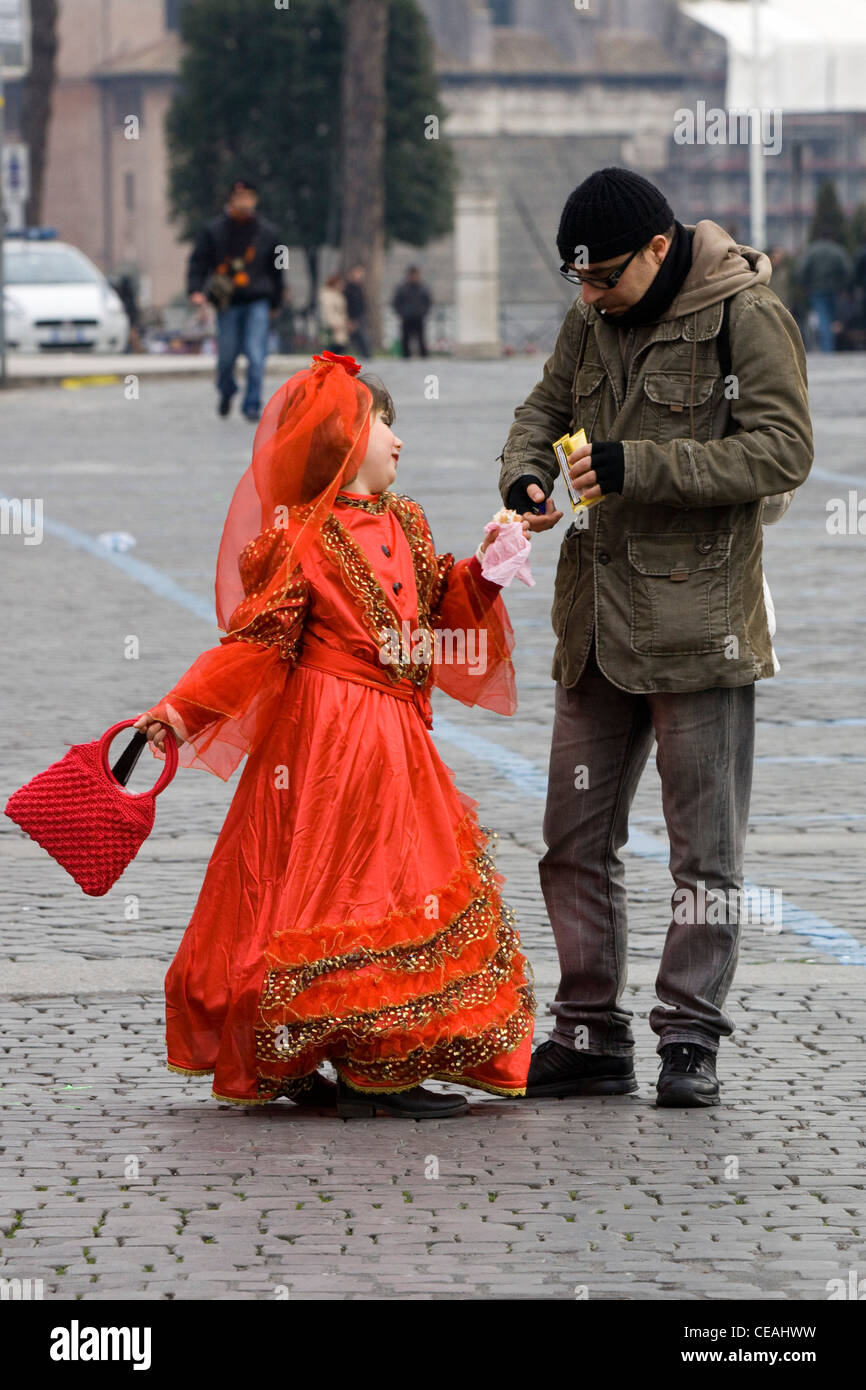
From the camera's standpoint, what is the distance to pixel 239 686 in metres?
4.76

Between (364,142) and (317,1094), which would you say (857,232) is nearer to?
(364,142)

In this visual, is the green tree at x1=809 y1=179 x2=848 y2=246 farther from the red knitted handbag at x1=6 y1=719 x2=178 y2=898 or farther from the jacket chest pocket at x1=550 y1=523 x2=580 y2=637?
the red knitted handbag at x1=6 y1=719 x2=178 y2=898

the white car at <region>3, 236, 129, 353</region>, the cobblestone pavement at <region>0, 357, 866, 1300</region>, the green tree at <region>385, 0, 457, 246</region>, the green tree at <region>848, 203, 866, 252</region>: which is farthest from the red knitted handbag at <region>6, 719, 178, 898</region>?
the green tree at <region>385, 0, 457, 246</region>

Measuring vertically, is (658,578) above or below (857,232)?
below

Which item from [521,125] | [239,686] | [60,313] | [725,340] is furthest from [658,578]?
[521,125]

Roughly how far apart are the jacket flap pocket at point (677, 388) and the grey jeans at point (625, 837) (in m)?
0.51

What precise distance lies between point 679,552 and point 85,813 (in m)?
1.23

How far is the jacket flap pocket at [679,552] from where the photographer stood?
4.81m

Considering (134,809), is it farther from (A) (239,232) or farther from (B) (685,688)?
(A) (239,232)

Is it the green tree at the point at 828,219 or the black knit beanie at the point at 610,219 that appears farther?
the green tree at the point at 828,219

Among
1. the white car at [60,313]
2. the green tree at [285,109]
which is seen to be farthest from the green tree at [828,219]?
the green tree at [285,109]

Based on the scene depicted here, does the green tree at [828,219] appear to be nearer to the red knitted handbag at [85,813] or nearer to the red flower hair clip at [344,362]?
the red flower hair clip at [344,362]

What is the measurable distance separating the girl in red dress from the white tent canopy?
57050mm
